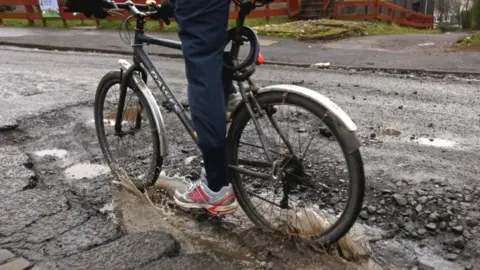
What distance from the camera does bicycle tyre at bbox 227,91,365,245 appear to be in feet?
7.92

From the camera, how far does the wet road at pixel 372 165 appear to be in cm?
286

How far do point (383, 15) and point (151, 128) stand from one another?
21427mm

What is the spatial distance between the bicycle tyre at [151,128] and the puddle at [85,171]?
16 centimetres

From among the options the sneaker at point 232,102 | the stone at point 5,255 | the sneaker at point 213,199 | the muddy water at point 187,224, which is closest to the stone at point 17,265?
the stone at point 5,255

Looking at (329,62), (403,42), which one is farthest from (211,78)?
(403,42)

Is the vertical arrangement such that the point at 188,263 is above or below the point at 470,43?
below

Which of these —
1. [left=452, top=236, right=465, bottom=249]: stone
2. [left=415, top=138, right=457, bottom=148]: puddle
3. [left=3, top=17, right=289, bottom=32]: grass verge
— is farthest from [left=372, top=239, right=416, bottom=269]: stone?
[left=3, top=17, right=289, bottom=32]: grass verge

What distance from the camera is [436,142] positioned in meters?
4.51

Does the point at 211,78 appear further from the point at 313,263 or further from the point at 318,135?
the point at 313,263

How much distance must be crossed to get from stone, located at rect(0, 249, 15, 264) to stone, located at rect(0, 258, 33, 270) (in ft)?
0.17

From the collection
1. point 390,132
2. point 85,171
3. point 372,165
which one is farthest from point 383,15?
point 85,171

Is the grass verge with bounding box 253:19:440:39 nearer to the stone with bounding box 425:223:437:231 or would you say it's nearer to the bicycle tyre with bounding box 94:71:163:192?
the bicycle tyre with bounding box 94:71:163:192

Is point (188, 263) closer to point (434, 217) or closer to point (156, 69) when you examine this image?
point (156, 69)

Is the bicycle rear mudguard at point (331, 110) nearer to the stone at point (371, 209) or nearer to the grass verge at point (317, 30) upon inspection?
the stone at point (371, 209)
